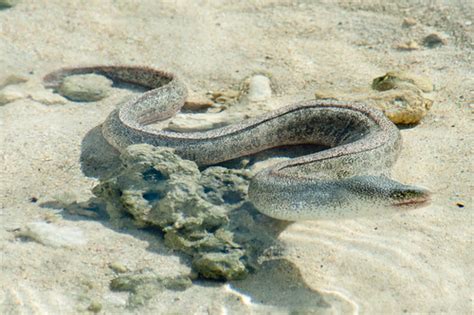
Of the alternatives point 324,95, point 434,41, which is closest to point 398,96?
point 324,95

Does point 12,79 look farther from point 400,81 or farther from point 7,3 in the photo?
point 400,81

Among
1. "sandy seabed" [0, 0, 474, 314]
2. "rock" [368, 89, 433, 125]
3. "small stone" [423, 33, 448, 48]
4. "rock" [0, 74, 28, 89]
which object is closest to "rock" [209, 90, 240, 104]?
"sandy seabed" [0, 0, 474, 314]

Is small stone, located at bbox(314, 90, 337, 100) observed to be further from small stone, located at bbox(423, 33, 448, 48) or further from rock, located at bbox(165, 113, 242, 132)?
small stone, located at bbox(423, 33, 448, 48)

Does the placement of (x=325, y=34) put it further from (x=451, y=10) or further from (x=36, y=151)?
(x=36, y=151)

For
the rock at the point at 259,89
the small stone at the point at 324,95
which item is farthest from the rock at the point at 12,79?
the small stone at the point at 324,95

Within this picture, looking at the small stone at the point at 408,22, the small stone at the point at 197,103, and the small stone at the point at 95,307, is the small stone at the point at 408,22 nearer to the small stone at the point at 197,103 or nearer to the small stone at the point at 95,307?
the small stone at the point at 197,103

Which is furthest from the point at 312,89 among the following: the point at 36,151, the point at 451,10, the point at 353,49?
the point at 36,151
